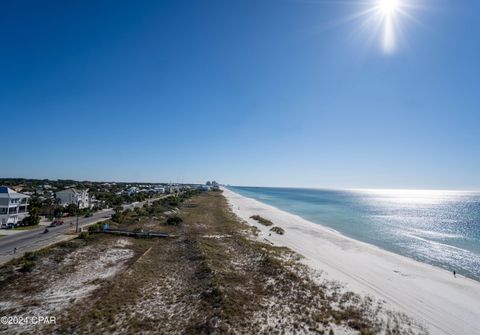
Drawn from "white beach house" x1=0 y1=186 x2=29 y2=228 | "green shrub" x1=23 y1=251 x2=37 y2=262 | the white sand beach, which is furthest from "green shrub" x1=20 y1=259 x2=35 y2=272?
"white beach house" x1=0 y1=186 x2=29 y2=228

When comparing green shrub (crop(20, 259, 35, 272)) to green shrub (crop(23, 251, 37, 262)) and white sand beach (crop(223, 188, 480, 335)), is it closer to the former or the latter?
green shrub (crop(23, 251, 37, 262))

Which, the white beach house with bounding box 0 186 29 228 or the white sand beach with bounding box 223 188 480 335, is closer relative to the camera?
the white sand beach with bounding box 223 188 480 335

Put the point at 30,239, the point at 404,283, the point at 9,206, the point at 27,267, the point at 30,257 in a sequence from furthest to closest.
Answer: the point at 9,206, the point at 30,239, the point at 30,257, the point at 404,283, the point at 27,267

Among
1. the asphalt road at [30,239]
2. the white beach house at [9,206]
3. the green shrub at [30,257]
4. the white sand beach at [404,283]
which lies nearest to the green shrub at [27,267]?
the green shrub at [30,257]

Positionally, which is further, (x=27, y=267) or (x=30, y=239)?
(x=30, y=239)

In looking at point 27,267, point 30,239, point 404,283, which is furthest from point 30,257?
point 404,283

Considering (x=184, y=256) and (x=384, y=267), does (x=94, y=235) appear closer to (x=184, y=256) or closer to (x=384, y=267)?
(x=184, y=256)

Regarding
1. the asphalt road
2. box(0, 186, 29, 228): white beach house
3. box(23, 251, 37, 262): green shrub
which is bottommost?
the asphalt road

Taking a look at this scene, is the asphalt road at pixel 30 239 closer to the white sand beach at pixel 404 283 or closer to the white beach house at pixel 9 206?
the white beach house at pixel 9 206

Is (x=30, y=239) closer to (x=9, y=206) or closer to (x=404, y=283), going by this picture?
(x=9, y=206)
